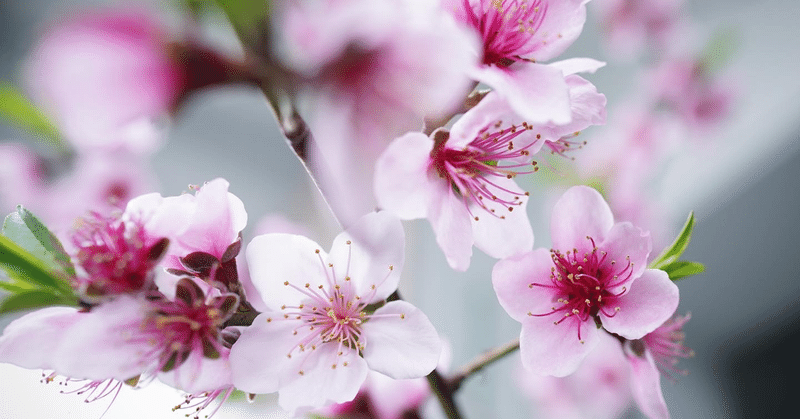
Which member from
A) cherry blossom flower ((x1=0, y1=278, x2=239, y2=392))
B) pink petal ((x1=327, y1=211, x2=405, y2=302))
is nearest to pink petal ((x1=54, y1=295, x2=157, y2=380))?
cherry blossom flower ((x1=0, y1=278, x2=239, y2=392))

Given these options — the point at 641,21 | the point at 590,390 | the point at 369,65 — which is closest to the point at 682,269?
the point at 369,65

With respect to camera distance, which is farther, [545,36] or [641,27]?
[641,27]

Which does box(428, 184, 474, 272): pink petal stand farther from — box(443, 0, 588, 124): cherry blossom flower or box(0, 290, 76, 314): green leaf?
box(0, 290, 76, 314): green leaf

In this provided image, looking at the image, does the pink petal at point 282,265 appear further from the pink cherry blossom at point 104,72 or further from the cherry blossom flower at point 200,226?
the pink cherry blossom at point 104,72

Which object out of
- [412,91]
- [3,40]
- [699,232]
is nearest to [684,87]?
[699,232]

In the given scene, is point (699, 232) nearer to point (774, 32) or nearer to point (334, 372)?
point (774, 32)
